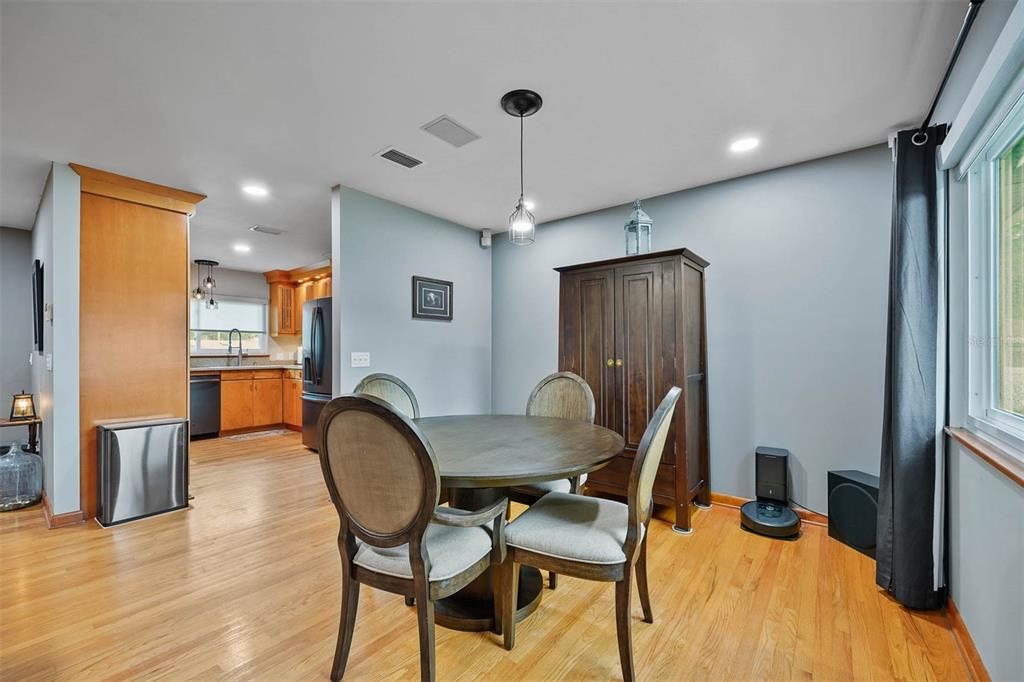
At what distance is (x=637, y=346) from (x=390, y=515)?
2.10 m

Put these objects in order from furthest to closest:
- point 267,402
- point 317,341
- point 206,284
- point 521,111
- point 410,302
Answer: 1. point 267,402
2. point 206,284
3. point 317,341
4. point 410,302
5. point 521,111

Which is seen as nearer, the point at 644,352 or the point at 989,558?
the point at 989,558

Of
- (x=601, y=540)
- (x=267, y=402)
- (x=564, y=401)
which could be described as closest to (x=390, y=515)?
(x=601, y=540)

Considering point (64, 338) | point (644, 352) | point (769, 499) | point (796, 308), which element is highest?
point (796, 308)

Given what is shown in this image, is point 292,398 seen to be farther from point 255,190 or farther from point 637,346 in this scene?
point 637,346

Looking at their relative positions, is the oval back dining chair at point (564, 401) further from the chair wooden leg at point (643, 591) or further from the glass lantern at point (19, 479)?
the glass lantern at point (19, 479)

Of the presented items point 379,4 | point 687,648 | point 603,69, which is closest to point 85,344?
point 379,4

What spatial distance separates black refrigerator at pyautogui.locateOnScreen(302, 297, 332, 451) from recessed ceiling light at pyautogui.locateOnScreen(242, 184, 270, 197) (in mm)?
1328

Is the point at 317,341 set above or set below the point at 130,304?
below

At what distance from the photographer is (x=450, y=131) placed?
96.0 inches

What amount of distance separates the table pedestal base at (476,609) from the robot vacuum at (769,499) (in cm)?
152

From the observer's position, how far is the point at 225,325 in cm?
655

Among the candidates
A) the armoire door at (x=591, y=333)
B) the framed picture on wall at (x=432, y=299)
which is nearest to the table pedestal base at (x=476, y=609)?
the armoire door at (x=591, y=333)

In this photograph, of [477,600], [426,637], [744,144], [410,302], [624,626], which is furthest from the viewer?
[410,302]
